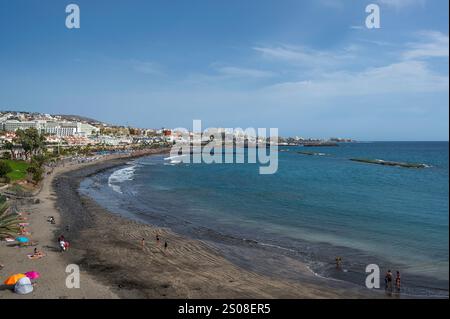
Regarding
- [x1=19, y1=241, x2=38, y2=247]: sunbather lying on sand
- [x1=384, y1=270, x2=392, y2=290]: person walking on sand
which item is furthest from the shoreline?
[x1=19, y1=241, x2=38, y2=247]: sunbather lying on sand

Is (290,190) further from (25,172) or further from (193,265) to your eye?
(25,172)

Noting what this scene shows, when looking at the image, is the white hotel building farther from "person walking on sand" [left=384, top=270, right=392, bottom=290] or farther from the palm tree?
"person walking on sand" [left=384, top=270, right=392, bottom=290]

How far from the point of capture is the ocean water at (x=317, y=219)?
→ 17453 mm

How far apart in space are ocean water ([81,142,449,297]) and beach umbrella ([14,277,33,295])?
8.74 metres

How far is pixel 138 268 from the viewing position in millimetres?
16297

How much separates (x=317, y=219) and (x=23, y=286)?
756 inches

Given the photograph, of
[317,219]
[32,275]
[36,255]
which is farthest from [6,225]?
[317,219]

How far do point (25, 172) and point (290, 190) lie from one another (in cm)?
2888

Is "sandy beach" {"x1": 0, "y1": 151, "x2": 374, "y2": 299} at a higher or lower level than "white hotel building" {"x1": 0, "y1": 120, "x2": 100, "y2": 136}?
lower

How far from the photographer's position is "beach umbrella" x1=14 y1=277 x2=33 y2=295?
12.8 meters

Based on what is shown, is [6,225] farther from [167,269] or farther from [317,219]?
[317,219]

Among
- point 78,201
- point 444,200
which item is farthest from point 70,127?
point 444,200

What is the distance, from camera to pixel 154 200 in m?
35.7

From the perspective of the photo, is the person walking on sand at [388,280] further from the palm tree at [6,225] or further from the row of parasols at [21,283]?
the palm tree at [6,225]
